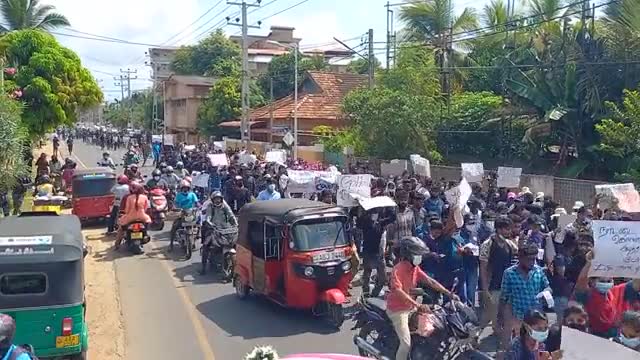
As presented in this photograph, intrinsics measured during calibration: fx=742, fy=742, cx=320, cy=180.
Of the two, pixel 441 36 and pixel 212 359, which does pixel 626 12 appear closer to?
pixel 441 36

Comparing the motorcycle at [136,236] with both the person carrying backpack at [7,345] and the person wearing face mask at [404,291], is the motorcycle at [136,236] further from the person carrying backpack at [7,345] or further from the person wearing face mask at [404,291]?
the person carrying backpack at [7,345]

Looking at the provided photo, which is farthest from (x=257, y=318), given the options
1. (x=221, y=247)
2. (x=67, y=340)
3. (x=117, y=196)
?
(x=117, y=196)

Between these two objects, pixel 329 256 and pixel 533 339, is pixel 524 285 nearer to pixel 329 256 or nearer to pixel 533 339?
pixel 533 339

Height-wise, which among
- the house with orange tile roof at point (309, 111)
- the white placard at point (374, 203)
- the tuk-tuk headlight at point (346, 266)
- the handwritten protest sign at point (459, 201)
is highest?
the house with orange tile roof at point (309, 111)

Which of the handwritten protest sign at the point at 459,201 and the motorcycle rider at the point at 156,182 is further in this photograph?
the motorcycle rider at the point at 156,182

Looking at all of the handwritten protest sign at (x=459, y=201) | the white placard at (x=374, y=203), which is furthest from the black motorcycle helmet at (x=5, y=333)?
the white placard at (x=374, y=203)

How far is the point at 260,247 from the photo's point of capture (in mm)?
11875

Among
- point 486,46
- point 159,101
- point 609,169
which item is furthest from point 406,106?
point 159,101

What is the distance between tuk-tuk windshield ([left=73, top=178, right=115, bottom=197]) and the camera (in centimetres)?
2136

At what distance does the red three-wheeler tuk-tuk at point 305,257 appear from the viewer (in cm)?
1098

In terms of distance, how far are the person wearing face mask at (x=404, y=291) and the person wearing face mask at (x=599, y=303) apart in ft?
4.56

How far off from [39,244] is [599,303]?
640 cm

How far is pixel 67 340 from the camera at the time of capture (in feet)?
28.8

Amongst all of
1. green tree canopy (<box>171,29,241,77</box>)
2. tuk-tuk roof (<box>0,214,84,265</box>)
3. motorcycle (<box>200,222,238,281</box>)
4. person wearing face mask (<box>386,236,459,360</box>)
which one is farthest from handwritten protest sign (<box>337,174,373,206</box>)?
green tree canopy (<box>171,29,241,77</box>)
